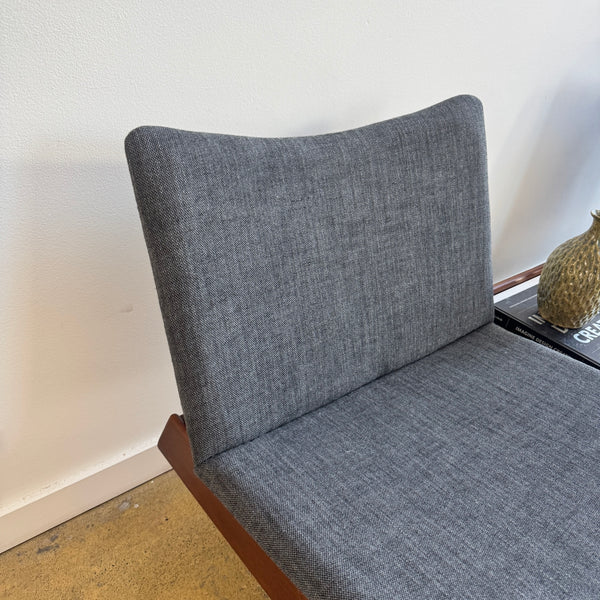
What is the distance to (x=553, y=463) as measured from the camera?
77cm

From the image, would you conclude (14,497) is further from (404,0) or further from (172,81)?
(404,0)

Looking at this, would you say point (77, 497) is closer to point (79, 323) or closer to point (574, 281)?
point (79, 323)

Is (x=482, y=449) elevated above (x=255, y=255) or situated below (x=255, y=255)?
below

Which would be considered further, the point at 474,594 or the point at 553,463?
the point at 553,463

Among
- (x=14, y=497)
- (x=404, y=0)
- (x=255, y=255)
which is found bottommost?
(x=14, y=497)

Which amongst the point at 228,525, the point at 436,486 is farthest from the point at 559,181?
the point at 228,525

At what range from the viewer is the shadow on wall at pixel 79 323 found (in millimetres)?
844

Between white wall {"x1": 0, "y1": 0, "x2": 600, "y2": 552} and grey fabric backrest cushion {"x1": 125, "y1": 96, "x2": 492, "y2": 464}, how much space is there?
19 cm

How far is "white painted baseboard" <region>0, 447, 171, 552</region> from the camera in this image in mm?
1057

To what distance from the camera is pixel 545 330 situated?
4.05ft

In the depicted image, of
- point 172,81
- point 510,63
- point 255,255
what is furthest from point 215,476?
point 510,63

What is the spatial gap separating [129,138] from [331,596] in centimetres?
60

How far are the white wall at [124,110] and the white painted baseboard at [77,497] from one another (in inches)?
0.8

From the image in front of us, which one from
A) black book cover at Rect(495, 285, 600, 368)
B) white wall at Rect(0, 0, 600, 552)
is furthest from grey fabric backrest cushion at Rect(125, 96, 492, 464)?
black book cover at Rect(495, 285, 600, 368)
